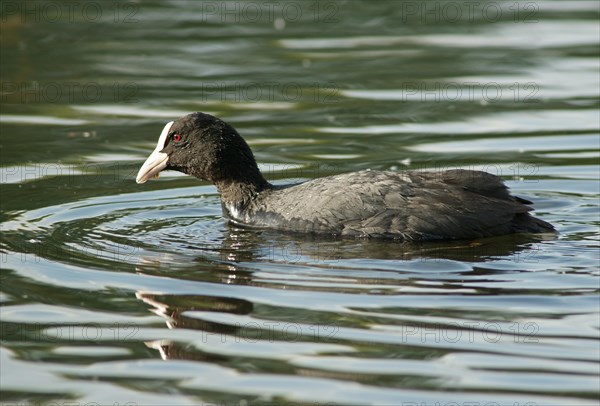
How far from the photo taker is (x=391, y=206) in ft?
26.2

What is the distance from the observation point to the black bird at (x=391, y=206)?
7.92m

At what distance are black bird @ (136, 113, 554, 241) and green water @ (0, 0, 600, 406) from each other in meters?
0.13

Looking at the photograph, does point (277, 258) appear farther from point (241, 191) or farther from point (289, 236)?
point (241, 191)

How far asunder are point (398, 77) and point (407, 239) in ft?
19.1

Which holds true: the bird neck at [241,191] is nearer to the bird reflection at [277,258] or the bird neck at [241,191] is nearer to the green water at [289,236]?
the green water at [289,236]

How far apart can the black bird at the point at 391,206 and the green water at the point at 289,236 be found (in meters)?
0.13

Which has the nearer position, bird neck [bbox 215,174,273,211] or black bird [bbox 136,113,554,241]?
black bird [bbox 136,113,554,241]

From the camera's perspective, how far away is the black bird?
26.0 ft

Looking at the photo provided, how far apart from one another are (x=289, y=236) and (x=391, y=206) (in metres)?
0.81

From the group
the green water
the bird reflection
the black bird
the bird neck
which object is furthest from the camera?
the bird neck

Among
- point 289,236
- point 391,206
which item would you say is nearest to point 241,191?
point 289,236

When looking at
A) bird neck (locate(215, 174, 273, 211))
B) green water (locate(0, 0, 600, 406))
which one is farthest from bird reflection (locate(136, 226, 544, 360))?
bird neck (locate(215, 174, 273, 211))

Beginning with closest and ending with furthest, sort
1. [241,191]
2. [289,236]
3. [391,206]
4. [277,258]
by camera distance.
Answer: [277,258]
[391,206]
[289,236]
[241,191]

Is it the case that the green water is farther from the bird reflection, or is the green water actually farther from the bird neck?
the bird neck
